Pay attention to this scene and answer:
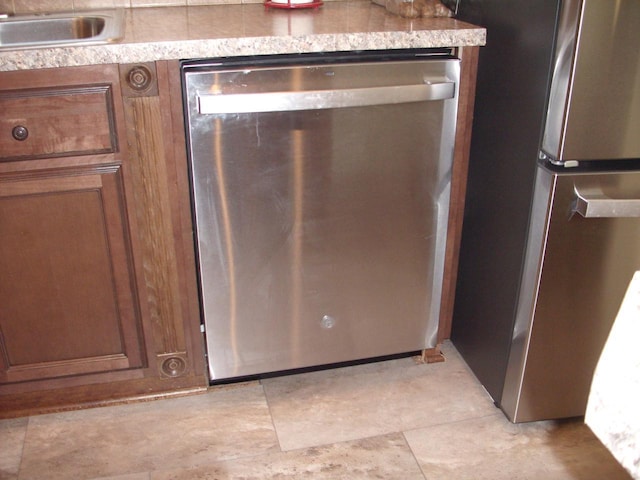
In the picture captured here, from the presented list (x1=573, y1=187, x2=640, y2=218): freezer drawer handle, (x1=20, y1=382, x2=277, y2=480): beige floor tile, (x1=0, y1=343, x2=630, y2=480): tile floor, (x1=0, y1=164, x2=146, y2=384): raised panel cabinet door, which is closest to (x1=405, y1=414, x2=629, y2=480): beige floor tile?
(x1=0, y1=343, x2=630, y2=480): tile floor

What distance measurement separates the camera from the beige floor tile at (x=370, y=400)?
167 centimetres

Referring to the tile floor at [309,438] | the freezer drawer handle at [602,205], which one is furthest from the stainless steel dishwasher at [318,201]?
the freezer drawer handle at [602,205]

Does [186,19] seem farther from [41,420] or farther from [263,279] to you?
[41,420]

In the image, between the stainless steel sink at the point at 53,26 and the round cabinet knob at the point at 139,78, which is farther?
the stainless steel sink at the point at 53,26

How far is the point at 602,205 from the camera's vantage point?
136cm

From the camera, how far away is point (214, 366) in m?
1.72

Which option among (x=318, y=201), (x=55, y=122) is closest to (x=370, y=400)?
(x=318, y=201)

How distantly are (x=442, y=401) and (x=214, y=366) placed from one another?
617mm

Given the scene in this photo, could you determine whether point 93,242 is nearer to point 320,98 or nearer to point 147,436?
point 147,436

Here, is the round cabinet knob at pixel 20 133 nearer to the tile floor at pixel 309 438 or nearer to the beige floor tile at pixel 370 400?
the tile floor at pixel 309 438

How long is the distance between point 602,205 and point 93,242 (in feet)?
3.68

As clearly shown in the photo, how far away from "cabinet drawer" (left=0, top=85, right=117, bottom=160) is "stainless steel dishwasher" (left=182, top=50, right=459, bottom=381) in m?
0.18

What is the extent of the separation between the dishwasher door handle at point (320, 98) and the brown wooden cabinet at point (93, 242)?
0.11m

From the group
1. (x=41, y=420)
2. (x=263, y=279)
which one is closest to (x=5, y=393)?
(x=41, y=420)
